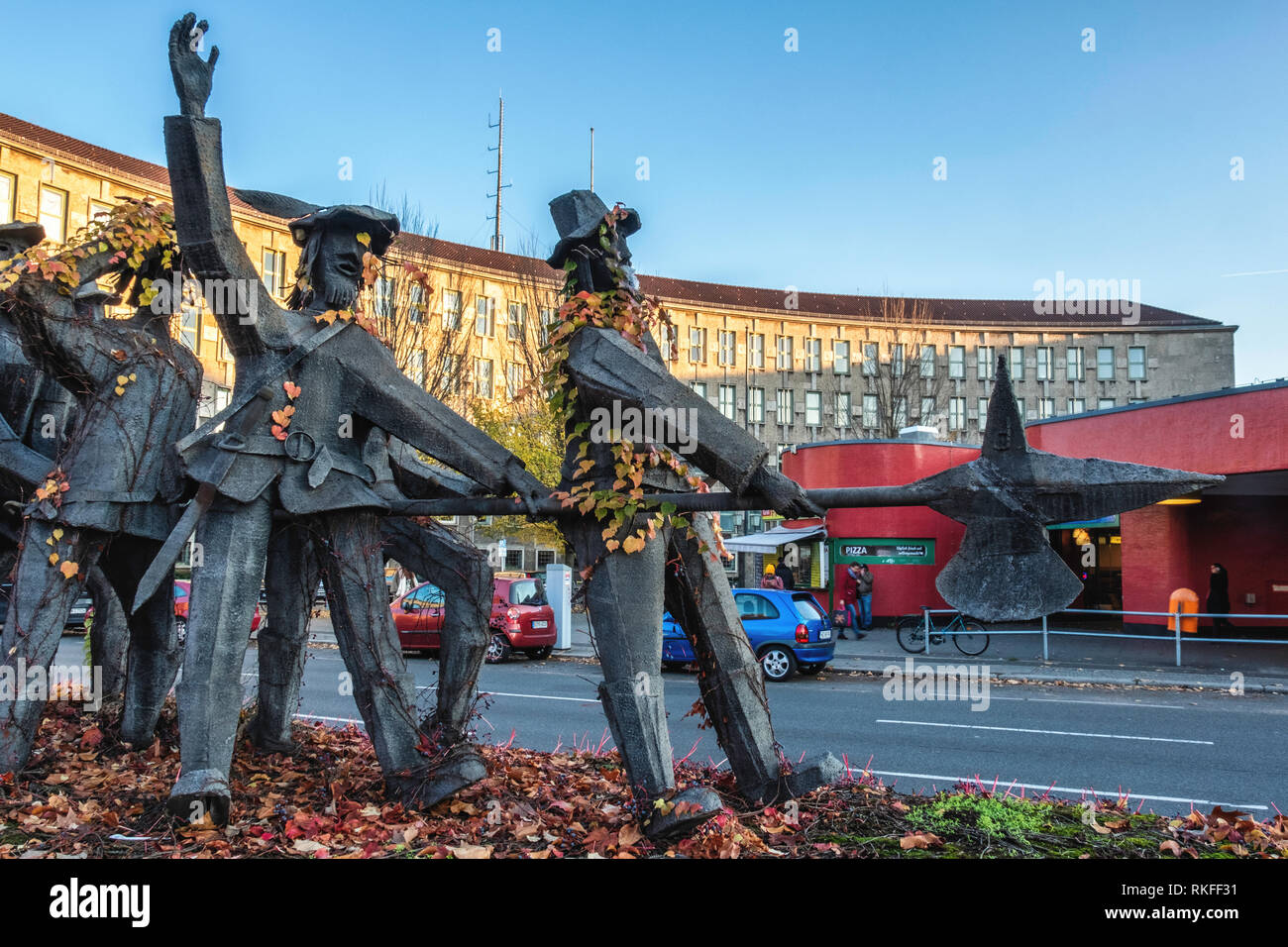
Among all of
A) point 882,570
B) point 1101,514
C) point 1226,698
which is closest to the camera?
point 1101,514

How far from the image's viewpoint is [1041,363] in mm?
48812

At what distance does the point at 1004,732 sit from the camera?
9.35 meters

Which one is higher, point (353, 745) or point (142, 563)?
point (142, 563)

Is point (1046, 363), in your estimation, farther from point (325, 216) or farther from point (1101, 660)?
point (325, 216)

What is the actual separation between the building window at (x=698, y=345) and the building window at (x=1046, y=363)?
1813 centimetres

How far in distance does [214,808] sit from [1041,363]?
5084 cm

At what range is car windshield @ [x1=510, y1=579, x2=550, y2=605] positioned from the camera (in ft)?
52.5

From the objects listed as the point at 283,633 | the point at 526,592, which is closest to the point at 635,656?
the point at 283,633

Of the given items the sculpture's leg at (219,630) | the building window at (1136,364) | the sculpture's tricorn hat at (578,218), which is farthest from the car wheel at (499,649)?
the building window at (1136,364)

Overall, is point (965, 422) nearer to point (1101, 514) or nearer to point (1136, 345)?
point (1136, 345)

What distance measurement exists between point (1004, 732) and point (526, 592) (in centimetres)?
895

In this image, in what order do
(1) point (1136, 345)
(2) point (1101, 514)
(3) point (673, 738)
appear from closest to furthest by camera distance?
1. (2) point (1101, 514)
2. (3) point (673, 738)
3. (1) point (1136, 345)
